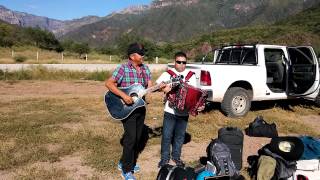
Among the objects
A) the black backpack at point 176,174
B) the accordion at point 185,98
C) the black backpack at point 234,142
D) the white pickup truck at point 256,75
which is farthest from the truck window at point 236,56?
the black backpack at point 176,174

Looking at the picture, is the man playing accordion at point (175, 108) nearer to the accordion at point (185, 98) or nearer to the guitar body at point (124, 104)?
the accordion at point (185, 98)

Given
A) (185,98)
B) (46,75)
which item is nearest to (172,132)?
(185,98)

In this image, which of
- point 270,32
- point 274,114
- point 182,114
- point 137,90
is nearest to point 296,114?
point 274,114

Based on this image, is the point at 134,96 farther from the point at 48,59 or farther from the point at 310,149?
the point at 48,59

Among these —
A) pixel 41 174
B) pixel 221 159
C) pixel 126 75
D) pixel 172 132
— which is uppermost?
pixel 126 75

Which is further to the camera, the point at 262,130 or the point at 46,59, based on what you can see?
the point at 46,59

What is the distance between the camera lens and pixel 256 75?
996 cm

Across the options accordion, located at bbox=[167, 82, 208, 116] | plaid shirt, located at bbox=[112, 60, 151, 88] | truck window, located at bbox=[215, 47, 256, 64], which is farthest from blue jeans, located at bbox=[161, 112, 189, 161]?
truck window, located at bbox=[215, 47, 256, 64]

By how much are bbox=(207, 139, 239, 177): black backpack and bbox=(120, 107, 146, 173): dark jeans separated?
100cm

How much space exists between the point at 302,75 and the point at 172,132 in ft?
19.2

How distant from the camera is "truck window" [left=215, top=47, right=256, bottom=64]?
407 inches

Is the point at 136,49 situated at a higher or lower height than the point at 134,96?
higher

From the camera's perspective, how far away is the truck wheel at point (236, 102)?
9.66 m

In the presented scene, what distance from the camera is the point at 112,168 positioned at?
20.2 feet
